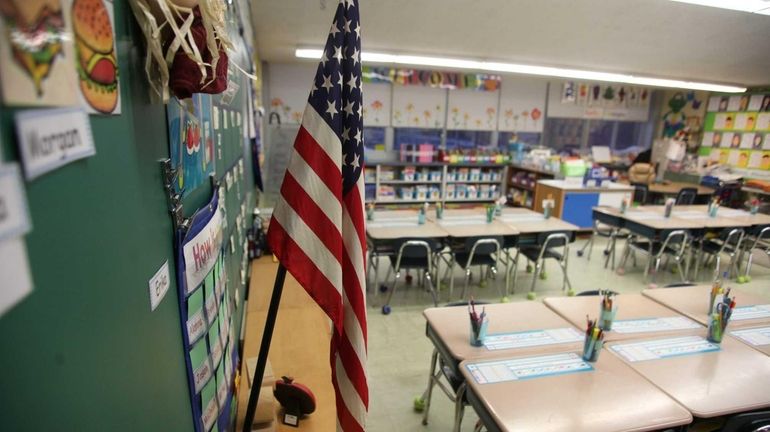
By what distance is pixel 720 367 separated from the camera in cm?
197

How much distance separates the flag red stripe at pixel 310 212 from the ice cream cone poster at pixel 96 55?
0.61m

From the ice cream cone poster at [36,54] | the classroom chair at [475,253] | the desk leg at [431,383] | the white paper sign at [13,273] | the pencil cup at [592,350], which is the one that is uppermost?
the ice cream cone poster at [36,54]

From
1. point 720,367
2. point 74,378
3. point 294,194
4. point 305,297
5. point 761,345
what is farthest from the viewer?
point 305,297

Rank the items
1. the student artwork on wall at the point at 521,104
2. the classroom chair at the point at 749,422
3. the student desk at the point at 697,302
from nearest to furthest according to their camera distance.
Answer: the classroom chair at the point at 749,422 → the student desk at the point at 697,302 → the student artwork on wall at the point at 521,104

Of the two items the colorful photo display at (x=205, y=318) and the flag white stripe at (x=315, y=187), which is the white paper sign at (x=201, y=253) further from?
the flag white stripe at (x=315, y=187)

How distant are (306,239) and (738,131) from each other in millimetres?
10297

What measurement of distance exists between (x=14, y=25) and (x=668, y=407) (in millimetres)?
2256

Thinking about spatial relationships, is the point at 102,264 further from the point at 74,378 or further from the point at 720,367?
the point at 720,367

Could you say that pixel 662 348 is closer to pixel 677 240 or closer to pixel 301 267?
pixel 301 267

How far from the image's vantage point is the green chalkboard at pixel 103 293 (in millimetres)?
404

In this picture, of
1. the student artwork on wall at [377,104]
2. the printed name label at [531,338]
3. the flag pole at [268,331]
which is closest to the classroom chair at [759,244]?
the printed name label at [531,338]

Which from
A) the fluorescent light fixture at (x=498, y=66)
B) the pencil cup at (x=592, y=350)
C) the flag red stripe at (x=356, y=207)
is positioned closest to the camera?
the flag red stripe at (x=356, y=207)

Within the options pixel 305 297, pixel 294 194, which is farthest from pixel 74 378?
pixel 305 297

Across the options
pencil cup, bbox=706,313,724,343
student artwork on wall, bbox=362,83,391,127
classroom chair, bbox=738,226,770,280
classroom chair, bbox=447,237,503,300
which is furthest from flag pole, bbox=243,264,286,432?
student artwork on wall, bbox=362,83,391,127
